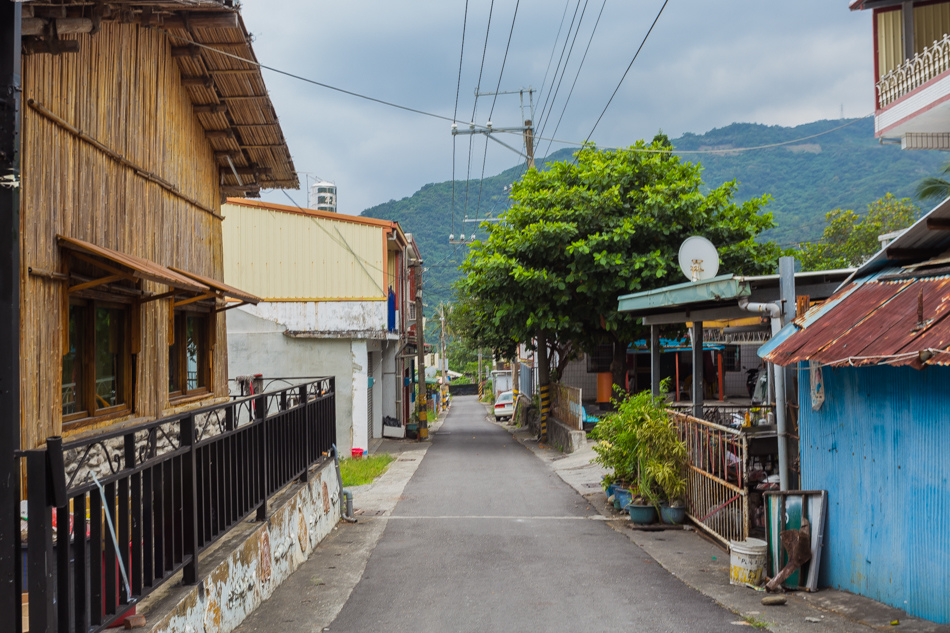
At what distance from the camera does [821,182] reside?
122 m

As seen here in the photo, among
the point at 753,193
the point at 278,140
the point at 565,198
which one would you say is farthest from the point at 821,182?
the point at 278,140

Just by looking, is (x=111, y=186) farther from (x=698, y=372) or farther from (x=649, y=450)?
(x=698, y=372)

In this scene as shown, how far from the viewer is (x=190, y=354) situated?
1111 centimetres

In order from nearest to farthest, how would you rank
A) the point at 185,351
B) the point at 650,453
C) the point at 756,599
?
1. the point at 756,599
2. the point at 185,351
3. the point at 650,453

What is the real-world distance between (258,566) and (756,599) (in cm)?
446

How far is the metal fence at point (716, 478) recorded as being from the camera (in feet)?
28.0

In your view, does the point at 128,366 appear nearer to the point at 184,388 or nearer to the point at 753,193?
the point at 184,388

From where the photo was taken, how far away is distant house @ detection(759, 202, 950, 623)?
550cm

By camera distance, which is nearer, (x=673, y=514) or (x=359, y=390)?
(x=673, y=514)

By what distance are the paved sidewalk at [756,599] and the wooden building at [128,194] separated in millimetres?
5952

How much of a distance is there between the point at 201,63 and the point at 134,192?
2.43 m

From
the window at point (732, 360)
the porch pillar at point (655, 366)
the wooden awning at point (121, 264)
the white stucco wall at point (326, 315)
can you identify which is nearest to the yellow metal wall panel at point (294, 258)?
the white stucco wall at point (326, 315)

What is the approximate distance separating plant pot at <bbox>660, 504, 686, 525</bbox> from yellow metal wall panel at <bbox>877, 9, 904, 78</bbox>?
10267mm

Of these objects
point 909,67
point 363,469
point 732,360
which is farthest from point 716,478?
point 732,360
